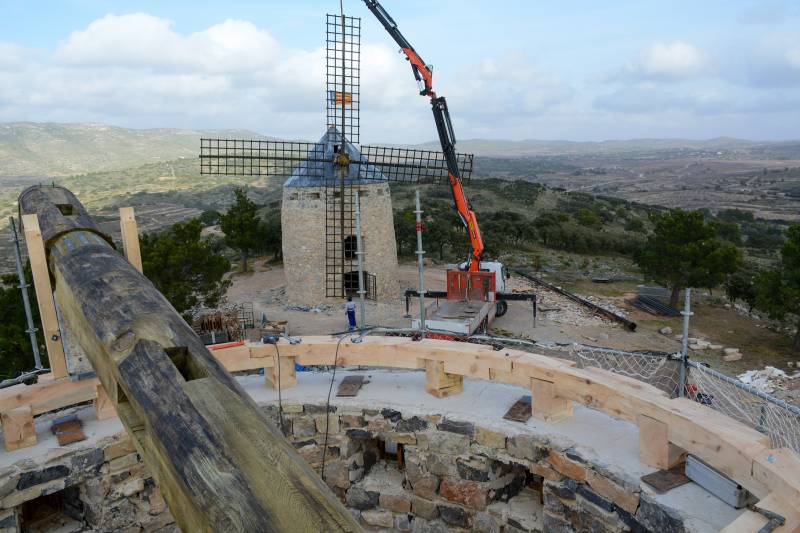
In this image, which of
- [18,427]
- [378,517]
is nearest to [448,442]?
[378,517]

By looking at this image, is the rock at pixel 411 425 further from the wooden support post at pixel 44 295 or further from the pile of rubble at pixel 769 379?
the pile of rubble at pixel 769 379

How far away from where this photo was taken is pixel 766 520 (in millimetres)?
4328

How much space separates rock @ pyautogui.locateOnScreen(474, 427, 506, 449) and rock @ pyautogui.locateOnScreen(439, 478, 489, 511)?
513mm

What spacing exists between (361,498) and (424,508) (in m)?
0.82

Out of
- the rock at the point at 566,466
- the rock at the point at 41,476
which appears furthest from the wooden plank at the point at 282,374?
the rock at the point at 566,466

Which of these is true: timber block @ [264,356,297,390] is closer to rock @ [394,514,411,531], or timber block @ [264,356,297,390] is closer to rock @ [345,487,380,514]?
rock @ [345,487,380,514]

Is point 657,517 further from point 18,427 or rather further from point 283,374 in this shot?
point 18,427

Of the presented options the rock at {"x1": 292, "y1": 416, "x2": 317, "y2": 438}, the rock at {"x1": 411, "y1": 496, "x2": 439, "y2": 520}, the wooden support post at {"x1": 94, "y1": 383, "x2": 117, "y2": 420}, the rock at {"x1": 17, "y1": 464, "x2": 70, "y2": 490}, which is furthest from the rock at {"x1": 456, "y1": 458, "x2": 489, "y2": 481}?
the rock at {"x1": 17, "y1": 464, "x2": 70, "y2": 490}

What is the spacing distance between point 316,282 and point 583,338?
8.80 meters

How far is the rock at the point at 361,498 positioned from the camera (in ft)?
24.0

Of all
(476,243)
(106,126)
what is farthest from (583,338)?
(106,126)

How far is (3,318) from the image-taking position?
1323 centimetres

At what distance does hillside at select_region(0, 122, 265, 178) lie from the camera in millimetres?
130375

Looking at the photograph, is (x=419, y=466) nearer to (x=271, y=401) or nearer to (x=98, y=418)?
(x=271, y=401)
